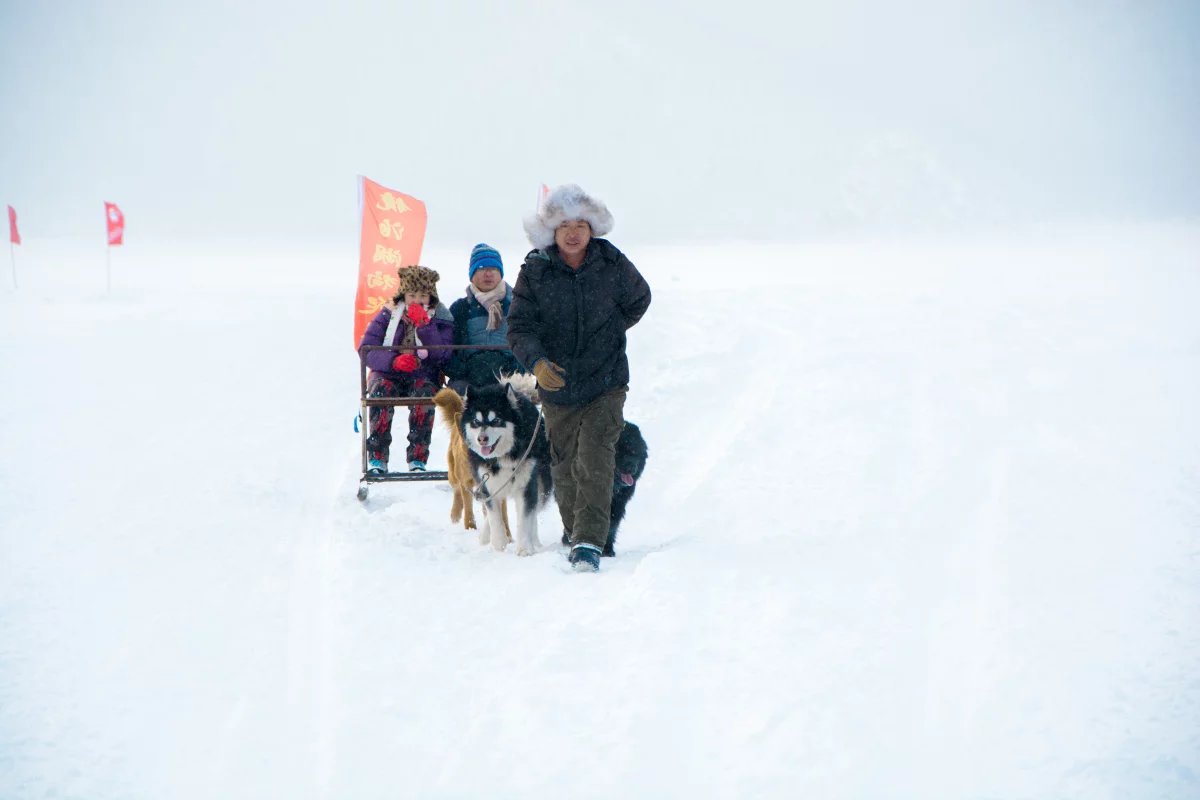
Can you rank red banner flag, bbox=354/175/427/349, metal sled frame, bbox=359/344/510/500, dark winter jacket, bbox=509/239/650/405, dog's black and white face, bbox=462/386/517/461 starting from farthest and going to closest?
red banner flag, bbox=354/175/427/349 → metal sled frame, bbox=359/344/510/500 → dog's black and white face, bbox=462/386/517/461 → dark winter jacket, bbox=509/239/650/405

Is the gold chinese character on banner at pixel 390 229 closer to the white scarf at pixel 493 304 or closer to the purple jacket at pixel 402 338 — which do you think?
the purple jacket at pixel 402 338

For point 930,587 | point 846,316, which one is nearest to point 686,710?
point 930,587

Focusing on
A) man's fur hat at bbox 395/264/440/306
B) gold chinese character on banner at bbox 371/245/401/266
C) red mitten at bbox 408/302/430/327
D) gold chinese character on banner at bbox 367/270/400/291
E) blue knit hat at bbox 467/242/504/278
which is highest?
blue knit hat at bbox 467/242/504/278

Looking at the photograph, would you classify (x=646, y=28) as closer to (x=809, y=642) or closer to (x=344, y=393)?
(x=344, y=393)

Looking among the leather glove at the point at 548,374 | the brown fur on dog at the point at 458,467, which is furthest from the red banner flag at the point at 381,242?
the leather glove at the point at 548,374

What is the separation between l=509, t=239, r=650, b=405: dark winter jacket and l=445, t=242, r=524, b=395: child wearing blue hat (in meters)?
1.72

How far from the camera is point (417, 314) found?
6328 millimetres

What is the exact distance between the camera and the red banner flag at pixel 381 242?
7.59 metres

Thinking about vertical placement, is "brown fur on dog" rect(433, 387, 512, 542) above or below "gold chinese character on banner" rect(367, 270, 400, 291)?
below

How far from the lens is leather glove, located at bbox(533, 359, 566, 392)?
4.38 metres

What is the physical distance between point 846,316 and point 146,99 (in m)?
76.8

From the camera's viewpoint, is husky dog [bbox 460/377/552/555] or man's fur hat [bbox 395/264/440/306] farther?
man's fur hat [bbox 395/264/440/306]

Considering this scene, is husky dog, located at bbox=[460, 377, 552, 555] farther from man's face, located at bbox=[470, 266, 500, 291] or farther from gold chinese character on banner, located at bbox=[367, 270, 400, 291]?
gold chinese character on banner, located at bbox=[367, 270, 400, 291]

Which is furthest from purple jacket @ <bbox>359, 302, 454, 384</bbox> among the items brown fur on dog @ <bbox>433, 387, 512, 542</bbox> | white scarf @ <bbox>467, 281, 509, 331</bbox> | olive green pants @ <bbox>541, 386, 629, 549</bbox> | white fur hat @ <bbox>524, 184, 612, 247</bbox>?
white fur hat @ <bbox>524, 184, 612, 247</bbox>
